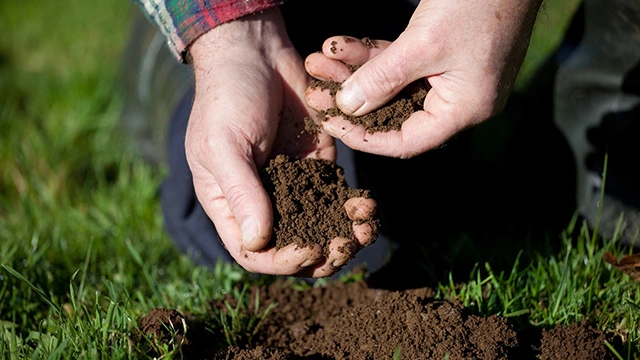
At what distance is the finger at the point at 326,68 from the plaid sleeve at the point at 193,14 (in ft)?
1.01

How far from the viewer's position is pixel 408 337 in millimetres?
1730

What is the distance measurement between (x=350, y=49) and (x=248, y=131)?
409 millimetres

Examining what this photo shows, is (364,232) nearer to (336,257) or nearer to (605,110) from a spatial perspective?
(336,257)

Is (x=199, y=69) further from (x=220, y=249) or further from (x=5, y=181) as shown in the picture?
(x=5, y=181)

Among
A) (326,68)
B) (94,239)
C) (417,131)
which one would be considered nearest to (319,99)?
(326,68)

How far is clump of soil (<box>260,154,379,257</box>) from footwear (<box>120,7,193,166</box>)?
117 cm

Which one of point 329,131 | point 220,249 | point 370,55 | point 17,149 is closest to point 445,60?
point 370,55

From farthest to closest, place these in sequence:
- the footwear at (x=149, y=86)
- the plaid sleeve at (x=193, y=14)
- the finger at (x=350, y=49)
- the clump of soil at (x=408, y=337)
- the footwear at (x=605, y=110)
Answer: the footwear at (x=149, y=86)
the footwear at (x=605, y=110)
the plaid sleeve at (x=193, y=14)
the finger at (x=350, y=49)
the clump of soil at (x=408, y=337)

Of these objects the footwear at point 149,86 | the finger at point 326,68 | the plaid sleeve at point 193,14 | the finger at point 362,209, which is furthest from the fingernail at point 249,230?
the footwear at point 149,86

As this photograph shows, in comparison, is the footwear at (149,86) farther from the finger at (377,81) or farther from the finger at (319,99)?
the finger at (377,81)

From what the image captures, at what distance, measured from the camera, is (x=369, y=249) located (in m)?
2.35

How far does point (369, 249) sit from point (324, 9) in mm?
1093

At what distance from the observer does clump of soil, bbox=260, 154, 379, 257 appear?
1804 millimetres

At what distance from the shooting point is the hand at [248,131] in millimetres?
1777
